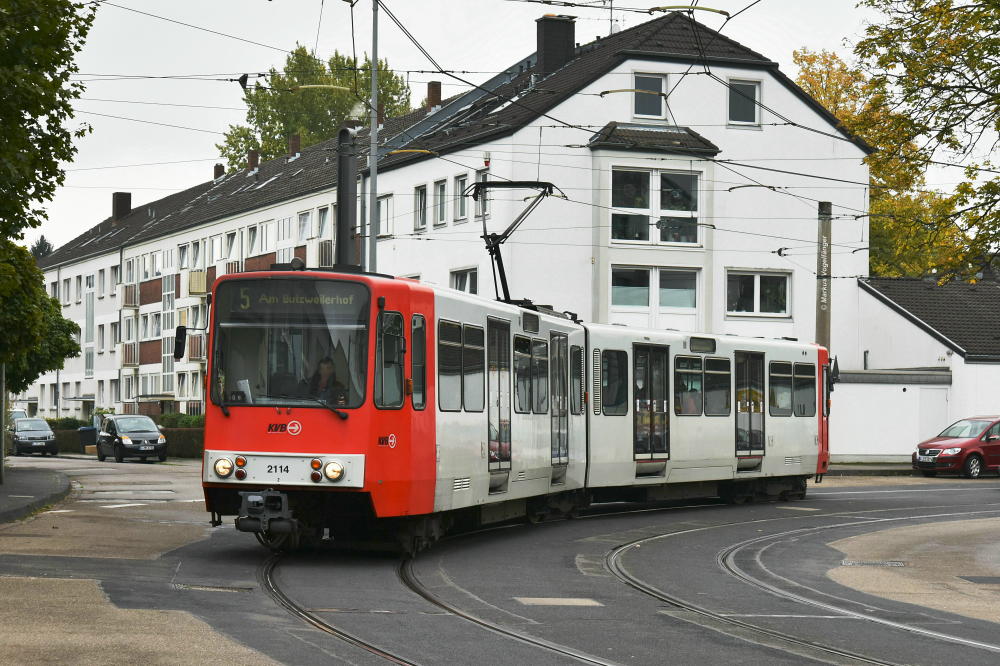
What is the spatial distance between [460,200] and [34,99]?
99.2 ft

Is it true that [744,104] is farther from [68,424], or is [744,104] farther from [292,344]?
[68,424]

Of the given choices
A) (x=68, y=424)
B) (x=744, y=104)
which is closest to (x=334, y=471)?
(x=744, y=104)

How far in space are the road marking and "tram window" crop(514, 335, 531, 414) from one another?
6.28m

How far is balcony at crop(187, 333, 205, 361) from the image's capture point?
6838cm

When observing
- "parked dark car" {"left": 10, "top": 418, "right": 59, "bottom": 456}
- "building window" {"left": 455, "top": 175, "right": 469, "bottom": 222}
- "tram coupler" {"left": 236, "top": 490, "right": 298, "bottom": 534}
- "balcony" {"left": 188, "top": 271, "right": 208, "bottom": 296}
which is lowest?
"parked dark car" {"left": 10, "top": 418, "right": 59, "bottom": 456}

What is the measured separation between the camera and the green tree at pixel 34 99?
16578 mm

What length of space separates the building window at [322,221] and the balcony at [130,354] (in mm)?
24205

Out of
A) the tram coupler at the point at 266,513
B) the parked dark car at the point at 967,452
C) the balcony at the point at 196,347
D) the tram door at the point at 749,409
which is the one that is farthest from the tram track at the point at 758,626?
the balcony at the point at 196,347

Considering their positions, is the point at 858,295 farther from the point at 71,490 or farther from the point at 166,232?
the point at 166,232

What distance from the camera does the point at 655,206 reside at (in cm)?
4569

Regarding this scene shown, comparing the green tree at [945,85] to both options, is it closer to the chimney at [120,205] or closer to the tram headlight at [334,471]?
the tram headlight at [334,471]

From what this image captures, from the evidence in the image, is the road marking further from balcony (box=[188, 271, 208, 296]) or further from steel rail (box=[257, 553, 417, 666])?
balcony (box=[188, 271, 208, 296])

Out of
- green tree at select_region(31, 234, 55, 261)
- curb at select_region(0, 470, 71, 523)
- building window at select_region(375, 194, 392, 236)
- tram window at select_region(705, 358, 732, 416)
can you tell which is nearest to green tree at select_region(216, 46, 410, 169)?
building window at select_region(375, 194, 392, 236)

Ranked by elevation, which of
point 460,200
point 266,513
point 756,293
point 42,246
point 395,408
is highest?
point 42,246
